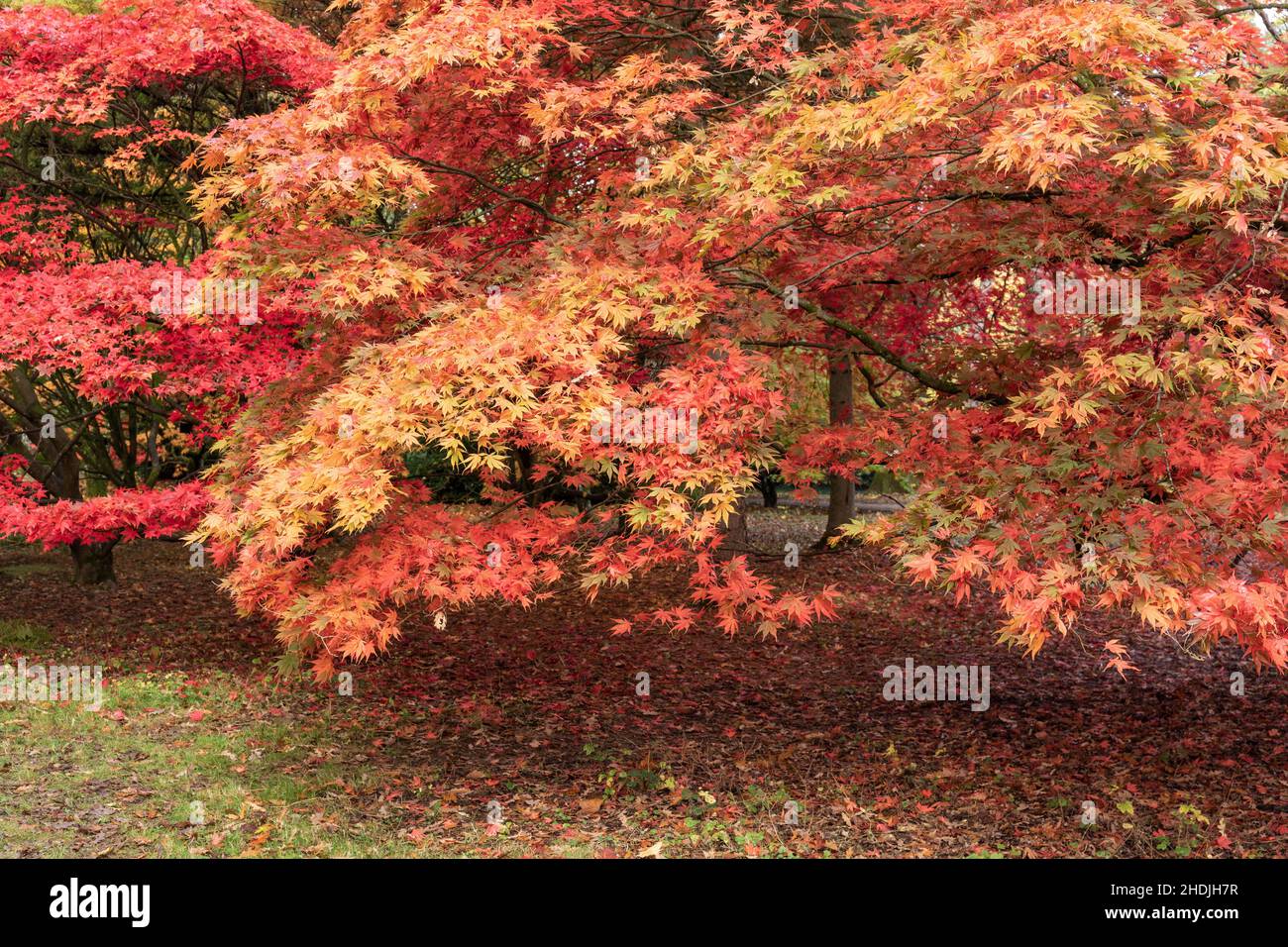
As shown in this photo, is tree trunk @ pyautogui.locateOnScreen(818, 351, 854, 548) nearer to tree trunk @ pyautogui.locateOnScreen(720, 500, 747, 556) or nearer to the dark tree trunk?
tree trunk @ pyautogui.locateOnScreen(720, 500, 747, 556)

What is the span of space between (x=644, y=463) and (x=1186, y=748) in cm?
484

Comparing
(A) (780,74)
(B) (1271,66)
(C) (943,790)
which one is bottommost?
(C) (943,790)

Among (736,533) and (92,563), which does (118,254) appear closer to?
(92,563)

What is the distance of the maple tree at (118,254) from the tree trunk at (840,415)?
17.4 ft

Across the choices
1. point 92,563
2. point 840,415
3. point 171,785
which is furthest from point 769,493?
point 171,785

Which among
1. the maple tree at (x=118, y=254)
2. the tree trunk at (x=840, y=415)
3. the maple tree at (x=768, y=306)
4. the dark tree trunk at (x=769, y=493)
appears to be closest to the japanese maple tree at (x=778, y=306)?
the maple tree at (x=768, y=306)

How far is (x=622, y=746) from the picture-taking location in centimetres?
737

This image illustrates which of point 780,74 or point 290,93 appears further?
point 290,93

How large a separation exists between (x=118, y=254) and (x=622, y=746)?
7.81m

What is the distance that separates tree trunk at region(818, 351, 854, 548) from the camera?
436 inches
